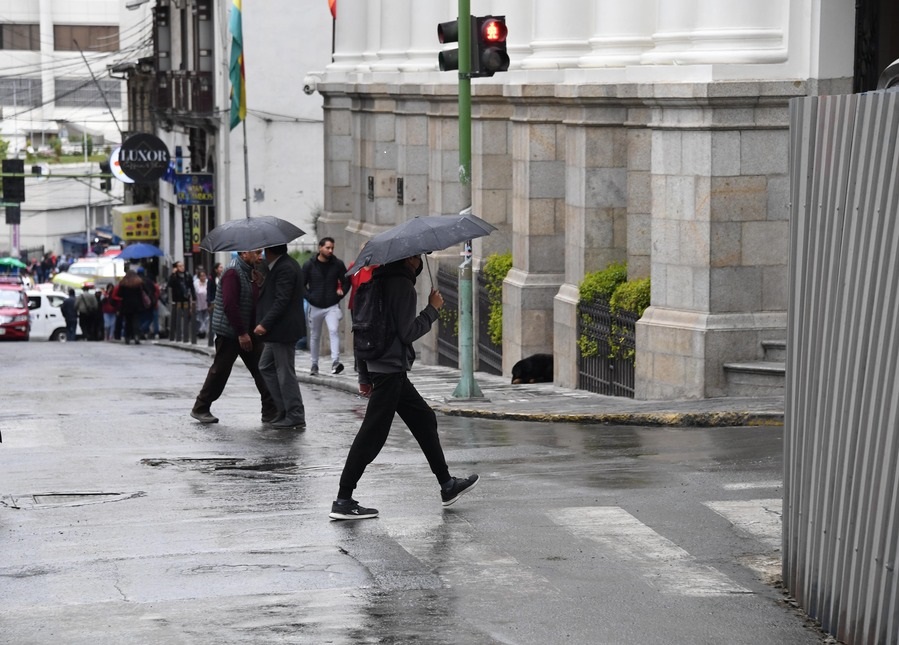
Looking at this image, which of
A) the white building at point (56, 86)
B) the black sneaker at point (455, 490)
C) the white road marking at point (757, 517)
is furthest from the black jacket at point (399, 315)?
the white building at point (56, 86)

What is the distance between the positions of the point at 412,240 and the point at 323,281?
34.6ft

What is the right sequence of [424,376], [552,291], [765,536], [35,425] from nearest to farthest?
[765,536] → [35,425] → [552,291] → [424,376]

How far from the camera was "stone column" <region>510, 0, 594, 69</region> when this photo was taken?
20.3m

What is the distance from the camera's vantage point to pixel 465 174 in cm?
1719

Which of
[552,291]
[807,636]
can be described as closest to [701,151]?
[552,291]

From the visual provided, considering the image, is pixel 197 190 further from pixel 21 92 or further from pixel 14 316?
pixel 21 92

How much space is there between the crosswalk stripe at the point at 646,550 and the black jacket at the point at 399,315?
1315 millimetres

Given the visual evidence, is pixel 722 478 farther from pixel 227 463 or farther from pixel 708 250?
pixel 708 250

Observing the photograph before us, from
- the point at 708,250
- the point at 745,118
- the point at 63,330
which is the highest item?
the point at 745,118

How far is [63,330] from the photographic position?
4616 cm

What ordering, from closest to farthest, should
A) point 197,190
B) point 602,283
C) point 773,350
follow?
point 773,350 → point 602,283 → point 197,190

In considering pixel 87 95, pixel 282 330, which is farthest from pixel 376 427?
pixel 87 95

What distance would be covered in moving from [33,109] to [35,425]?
88.8m

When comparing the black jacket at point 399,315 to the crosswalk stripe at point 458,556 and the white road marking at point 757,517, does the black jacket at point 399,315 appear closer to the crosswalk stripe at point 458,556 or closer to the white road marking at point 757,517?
the crosswalk stripe at point 458,556
